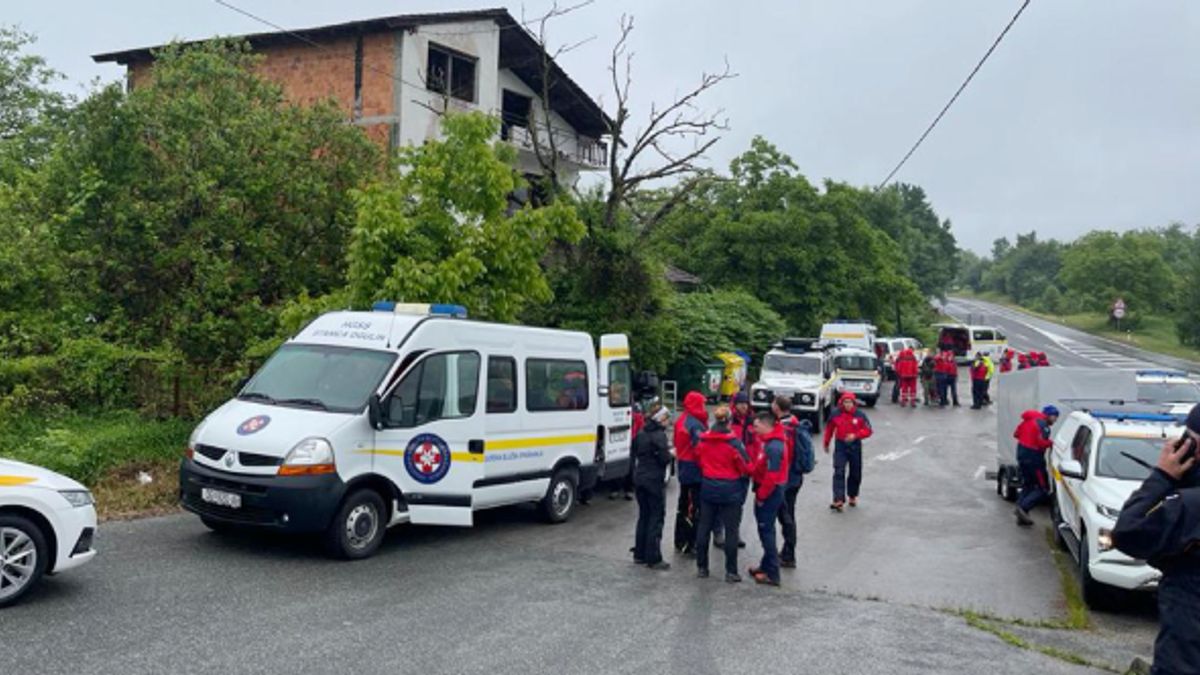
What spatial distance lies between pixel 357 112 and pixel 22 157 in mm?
8114

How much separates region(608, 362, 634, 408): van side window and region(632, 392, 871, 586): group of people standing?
9.83 ft

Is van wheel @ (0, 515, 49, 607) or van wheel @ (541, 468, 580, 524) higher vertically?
van wheel @ (0, 515, 49, 607)

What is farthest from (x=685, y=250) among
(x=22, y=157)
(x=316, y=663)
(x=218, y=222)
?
(x=316, y=663)

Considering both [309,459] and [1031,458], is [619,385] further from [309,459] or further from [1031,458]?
[309,459]

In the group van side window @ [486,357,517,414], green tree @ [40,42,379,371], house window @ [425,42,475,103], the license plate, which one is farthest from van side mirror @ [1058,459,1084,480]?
house window @ [425,42,475,103]

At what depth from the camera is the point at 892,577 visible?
398 inches

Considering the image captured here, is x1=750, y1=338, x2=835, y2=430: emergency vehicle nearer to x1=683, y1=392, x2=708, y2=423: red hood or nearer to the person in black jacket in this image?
x1=683, y1=392, x2=708, y2=423: red hood

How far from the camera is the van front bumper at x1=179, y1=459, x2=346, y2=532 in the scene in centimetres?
869

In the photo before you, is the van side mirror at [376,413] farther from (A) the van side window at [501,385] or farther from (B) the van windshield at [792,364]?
(B) the van windshield at [792,364]

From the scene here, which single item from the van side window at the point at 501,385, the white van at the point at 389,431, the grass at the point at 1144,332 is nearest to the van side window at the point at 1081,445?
the white van at the point at 389,431

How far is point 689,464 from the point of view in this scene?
34.1ft

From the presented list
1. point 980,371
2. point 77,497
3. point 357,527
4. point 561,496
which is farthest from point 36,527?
point 980,371

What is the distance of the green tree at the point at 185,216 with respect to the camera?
14.8 m

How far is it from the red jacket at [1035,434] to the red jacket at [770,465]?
17.0 feet
